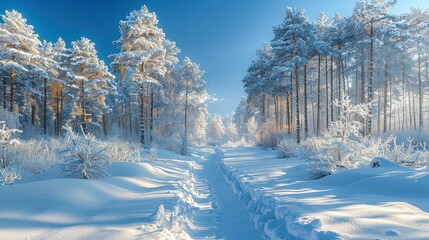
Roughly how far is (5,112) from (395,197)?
19495 mm

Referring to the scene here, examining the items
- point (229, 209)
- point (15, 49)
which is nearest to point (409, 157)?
point (229, 209)

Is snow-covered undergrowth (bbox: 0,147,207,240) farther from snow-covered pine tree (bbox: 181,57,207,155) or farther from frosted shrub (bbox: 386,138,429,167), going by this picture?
snow-covered pine tree (bbox: 181,57,207,155)

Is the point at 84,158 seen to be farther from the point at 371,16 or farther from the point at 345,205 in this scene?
the point at 371,16

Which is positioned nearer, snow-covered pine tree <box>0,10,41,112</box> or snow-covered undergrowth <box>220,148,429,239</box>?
snow-covered undergrowth <box>220,148,429,239</box>

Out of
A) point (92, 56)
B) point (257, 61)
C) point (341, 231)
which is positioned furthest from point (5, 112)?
point (257, 61)

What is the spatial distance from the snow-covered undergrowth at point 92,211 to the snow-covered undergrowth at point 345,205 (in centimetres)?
152

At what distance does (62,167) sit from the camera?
24.0ft

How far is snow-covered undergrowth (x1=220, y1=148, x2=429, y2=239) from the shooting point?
3385mm

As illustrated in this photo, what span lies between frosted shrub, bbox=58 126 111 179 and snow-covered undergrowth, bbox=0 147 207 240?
648 millimetres

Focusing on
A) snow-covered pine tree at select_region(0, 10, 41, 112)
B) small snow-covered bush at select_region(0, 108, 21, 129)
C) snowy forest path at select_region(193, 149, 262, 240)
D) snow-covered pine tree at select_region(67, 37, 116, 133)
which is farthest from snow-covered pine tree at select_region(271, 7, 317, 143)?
snow-covered pine tree at select_region(0, 10, 41, 112)

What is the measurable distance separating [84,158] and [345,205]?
250 inches

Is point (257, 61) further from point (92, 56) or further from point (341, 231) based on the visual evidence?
point (341, 231)

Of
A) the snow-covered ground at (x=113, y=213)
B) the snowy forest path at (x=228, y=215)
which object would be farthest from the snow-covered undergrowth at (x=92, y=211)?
the snowy forest path at (x=228, y=215)

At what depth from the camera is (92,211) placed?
15.6 ft
